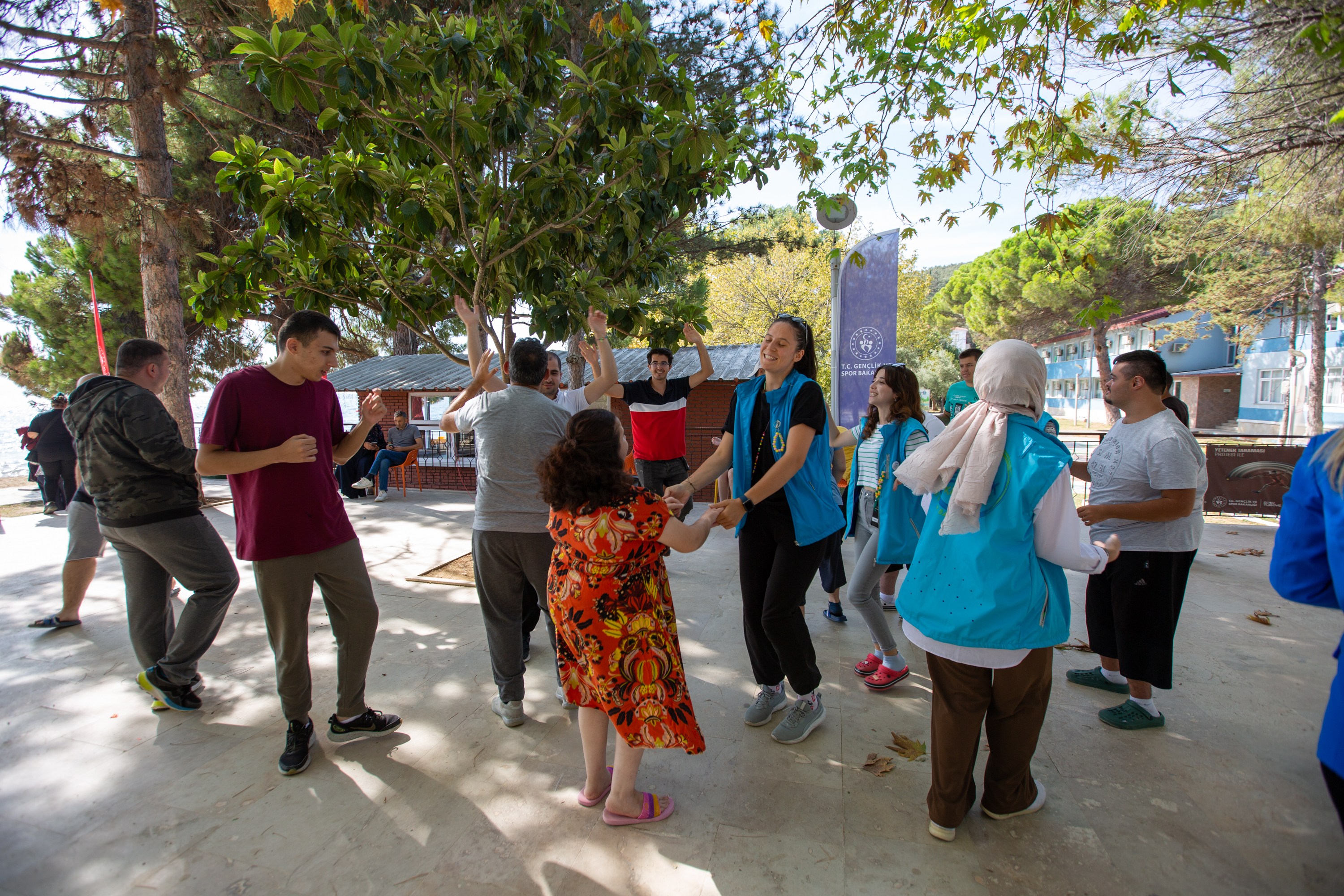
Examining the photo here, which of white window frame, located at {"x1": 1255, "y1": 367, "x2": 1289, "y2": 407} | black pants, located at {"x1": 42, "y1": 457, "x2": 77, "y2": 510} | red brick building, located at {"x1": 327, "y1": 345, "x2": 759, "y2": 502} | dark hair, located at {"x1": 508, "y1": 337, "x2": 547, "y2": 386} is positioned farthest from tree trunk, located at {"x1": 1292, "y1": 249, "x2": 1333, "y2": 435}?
black pants, located at {"x1": 42, "y1": 457, "x2": 77, "y2": 510}

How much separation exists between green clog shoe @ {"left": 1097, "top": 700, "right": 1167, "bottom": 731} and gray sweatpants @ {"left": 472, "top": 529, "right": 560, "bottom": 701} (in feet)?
8.99

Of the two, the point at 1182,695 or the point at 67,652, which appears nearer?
the point at 1182,695

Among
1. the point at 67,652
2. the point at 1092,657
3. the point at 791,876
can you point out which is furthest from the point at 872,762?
the point at 67,652

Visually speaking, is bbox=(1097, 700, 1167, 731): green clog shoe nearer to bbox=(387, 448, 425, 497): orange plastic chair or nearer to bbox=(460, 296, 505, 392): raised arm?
bbox=(460, 296, 505, 392): raised arm

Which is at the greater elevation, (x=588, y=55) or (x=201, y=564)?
(x=588, y=55)

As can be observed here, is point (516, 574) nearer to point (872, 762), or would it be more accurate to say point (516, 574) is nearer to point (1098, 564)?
point (872, 762)

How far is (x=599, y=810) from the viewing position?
2.41 metres

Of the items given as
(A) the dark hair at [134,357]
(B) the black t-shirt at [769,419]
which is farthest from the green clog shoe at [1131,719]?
(A) the dark hair at [134,357]

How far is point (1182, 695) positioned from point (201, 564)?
5.28 metres

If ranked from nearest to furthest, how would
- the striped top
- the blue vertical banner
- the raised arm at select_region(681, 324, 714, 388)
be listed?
the striped top → the raised arm at select_region(681, 324, 714, 388) → the blue vertical banner

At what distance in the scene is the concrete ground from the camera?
208 cm

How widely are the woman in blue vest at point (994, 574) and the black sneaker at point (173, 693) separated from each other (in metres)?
3.58

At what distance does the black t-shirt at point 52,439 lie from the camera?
8555 millimetres

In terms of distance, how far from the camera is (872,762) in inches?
107
